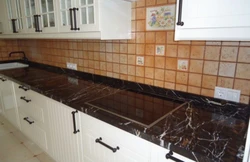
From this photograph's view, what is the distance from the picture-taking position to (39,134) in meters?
1.84

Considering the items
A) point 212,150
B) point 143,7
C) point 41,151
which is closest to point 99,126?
point 212,150

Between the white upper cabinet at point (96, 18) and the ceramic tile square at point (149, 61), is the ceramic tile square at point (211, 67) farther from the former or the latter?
the white upper cabinet at point (96, 18)

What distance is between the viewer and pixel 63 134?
1.48 metres

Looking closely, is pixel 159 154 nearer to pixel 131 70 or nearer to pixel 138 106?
pixel 138 106

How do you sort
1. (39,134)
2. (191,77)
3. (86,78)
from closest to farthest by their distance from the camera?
(191,77), (39,134), (86,78)

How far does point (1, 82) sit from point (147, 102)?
205 centimetres

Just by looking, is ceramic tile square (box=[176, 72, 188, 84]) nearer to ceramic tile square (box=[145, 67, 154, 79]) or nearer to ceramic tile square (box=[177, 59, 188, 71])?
ceramic tile square (box=[177, 59, 188, 71])

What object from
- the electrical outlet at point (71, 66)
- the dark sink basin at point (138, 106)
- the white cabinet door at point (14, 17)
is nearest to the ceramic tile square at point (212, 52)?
the dark sink basin at point (138, 106)

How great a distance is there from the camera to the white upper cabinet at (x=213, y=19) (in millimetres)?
745

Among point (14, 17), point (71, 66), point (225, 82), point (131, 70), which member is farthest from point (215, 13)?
point (14, 17)

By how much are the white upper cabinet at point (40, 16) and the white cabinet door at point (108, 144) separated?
964mm

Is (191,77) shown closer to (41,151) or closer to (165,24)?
(165,24)

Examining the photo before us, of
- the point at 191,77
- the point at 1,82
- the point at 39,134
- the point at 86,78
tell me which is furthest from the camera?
the point at 1,82

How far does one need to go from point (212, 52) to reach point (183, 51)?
0.19m
